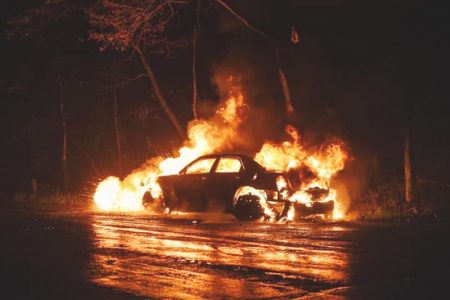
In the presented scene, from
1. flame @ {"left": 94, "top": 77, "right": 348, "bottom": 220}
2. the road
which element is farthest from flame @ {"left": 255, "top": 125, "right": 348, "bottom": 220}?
Result: the road

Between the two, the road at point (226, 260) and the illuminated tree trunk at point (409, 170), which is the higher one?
the illuminated tree trunk at point (409, 170)

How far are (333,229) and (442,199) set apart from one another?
550 centimetres

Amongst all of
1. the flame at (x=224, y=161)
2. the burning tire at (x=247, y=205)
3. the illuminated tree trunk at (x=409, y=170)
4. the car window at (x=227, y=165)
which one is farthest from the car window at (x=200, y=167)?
the illuminated tree trunk at (x=409, y=170)

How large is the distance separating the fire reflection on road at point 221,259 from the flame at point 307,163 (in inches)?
55.8

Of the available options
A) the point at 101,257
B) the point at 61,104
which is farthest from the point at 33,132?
the point at 101,257

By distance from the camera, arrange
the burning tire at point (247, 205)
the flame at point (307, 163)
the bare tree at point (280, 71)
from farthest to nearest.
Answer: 1. the bare tree at point (280, 71)
2. the burning tire at point (247, 205)
3. the flame at point (307, 163)

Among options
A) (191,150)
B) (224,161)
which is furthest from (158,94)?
(224,161)

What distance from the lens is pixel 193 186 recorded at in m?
18.8

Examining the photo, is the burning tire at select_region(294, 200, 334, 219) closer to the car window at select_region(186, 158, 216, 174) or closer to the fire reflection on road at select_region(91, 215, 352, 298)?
the fire reflection on road at select_region(91, 215, 352, 298)

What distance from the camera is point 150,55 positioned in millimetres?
30281

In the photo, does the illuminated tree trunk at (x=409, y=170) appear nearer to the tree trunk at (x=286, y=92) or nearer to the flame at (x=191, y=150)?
the tree trunk at (x=286, y=92)

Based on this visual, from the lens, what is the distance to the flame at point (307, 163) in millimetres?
17406

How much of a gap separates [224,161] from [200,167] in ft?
2.83

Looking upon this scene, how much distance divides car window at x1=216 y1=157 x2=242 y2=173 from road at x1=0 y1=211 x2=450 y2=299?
234 centimetres
